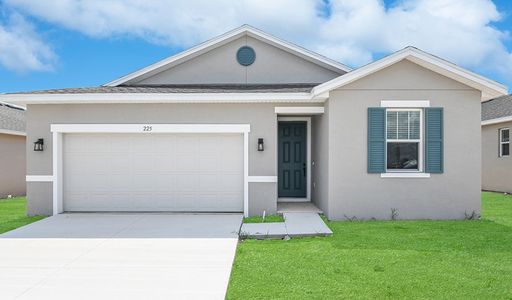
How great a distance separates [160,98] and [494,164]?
48.4 ft

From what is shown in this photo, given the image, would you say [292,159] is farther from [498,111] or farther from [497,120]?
A: [498,111]

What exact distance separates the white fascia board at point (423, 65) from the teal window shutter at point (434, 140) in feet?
Answer: 2.97

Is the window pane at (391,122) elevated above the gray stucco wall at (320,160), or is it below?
above

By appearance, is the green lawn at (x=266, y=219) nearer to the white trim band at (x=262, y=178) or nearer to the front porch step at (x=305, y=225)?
the front porch step at (x=305, y=225)

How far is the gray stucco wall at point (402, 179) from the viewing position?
9078mm

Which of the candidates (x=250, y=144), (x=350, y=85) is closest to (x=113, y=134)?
(x=250, y=144)

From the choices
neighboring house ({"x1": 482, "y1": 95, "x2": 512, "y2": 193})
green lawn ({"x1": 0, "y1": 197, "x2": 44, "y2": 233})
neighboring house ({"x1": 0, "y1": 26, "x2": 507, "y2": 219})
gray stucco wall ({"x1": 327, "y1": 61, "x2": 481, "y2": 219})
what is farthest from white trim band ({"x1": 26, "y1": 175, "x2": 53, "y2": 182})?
neighboring house ({"x1": 482, "y1": 95, "x2": 512, "y2": 193})

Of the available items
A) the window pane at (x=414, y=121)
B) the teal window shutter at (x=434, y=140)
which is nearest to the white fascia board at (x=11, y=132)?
the window pane at (x=414, y=121)

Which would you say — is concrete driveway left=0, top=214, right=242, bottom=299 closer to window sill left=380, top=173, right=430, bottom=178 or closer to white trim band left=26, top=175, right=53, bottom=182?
white trim band left=26, top=175, right=53, bottom=182

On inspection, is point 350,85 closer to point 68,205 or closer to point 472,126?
point 472,126

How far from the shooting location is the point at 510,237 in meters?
7.38

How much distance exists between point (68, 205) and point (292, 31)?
33.1 feet

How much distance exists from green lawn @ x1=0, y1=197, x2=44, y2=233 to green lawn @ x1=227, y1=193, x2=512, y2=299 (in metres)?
5.70

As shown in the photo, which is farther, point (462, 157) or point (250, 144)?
point (250, 144)
